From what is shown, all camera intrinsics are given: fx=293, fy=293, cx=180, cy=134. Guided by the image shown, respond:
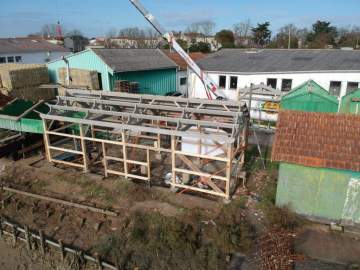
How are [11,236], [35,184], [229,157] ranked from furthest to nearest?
[35,184] → [229,157] → [11,236]

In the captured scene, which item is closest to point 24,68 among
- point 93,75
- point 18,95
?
point 18,95

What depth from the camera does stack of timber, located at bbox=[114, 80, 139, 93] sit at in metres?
22.7

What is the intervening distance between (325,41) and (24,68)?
51582mm

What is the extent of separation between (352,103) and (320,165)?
790cm

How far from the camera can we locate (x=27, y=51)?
39688mm

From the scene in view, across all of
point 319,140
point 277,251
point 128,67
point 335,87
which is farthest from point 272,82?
point 277,251

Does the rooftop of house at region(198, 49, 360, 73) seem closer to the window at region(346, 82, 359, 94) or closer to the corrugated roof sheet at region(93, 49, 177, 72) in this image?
the window at region(346, 82, 359, 94)

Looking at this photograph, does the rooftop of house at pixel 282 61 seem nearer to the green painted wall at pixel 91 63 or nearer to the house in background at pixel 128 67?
the house in background at pixel 128 67

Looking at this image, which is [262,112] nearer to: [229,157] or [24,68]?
[229,157]

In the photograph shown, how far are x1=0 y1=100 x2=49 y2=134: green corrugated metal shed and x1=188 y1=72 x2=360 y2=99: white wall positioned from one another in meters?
13.0

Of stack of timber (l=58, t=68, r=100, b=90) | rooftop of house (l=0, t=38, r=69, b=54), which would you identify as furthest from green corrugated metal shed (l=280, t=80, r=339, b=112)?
rooftop of house (l=0, t=38, r=69, b=54)

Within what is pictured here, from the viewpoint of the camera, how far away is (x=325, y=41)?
180 feet

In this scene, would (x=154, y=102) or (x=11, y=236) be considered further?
(x=154, y=102)

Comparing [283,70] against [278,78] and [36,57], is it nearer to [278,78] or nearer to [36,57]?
[278,78]
